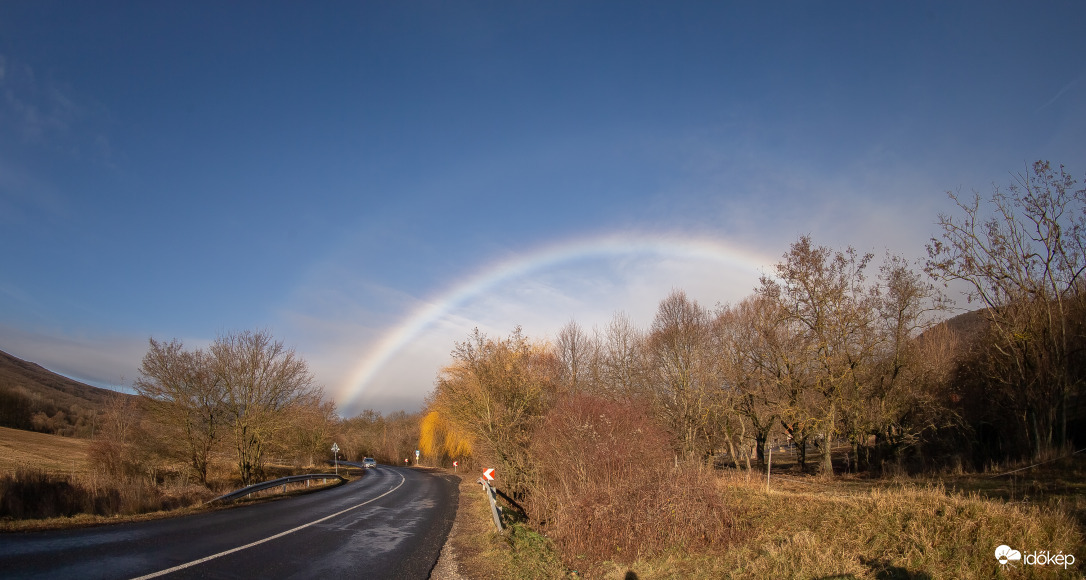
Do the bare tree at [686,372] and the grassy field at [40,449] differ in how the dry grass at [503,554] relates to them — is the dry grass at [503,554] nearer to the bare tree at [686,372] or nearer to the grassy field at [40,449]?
the bare tree at [686,372]

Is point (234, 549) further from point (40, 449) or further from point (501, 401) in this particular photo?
point (40, 449)

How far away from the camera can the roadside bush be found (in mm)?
8445

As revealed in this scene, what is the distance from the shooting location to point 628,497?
8805 mm

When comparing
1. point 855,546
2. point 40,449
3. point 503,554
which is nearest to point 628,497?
point 503,554

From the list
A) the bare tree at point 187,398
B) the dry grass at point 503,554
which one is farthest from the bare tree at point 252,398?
the dry grass at point 503,554

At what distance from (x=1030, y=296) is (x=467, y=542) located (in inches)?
998

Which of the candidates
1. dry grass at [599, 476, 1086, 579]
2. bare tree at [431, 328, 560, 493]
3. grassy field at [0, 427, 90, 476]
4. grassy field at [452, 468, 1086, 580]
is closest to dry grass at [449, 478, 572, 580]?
grassy field at [452, 468, 1086, 580]

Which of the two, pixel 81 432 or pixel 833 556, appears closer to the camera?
pixel 833 556

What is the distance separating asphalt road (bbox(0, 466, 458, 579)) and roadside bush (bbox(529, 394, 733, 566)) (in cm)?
269

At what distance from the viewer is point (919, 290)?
28.1 metres

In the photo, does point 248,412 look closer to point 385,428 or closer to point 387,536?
point 387,536

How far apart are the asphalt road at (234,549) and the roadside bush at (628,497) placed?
2689 mm

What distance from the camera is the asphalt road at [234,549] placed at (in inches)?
257

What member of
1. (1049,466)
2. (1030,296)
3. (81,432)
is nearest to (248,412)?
(1049,466)
